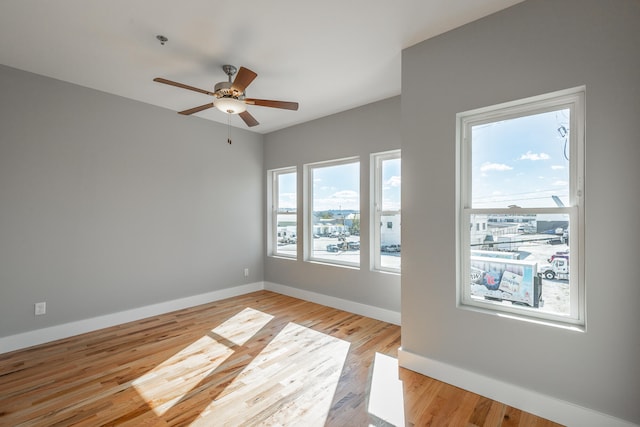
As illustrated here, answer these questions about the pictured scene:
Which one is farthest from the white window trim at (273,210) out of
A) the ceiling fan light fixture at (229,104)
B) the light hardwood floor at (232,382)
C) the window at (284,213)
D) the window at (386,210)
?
the ceiling fan light fixture at (229,104)

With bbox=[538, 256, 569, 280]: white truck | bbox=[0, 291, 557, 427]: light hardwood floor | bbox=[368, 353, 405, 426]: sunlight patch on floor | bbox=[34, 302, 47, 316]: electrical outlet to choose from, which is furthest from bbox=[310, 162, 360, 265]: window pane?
bbox=[34, 302, 47, 316]: electrical outlet

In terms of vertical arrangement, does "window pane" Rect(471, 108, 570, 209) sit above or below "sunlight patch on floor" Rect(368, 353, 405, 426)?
above

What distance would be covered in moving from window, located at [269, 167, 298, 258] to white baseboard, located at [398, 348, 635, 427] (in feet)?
9.42

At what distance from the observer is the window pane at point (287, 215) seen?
502cm

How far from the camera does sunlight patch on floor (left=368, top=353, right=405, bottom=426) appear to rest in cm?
199

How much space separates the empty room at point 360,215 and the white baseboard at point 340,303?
4 centimetres

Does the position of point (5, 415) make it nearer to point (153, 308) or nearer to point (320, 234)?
point (153, 308)

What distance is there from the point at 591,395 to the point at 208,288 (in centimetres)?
434

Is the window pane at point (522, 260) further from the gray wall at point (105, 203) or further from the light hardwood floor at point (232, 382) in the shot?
the gray wall at point (105, 203)

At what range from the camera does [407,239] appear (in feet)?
8.49

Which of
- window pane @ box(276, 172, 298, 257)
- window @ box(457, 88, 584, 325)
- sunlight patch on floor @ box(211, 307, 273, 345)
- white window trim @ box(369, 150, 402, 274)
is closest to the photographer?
window @ box(457, 88, 584, 325)

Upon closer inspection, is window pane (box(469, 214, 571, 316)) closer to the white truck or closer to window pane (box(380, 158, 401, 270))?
the white truck

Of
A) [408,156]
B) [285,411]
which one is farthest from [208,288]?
[408,156]

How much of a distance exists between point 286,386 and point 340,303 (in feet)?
6.28
